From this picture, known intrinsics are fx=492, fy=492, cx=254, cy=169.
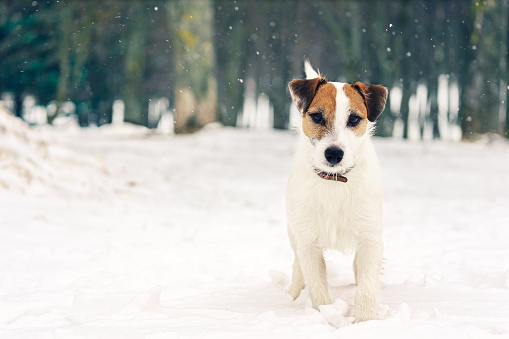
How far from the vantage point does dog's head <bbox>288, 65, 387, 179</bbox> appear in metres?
3.12

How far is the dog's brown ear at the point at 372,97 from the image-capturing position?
3428 millimetres

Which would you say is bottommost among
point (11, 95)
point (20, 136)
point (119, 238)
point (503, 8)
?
point (119, 238)

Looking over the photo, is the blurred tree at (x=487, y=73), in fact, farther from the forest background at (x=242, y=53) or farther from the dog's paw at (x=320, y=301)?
the dog's paw at (x=320, y=301)

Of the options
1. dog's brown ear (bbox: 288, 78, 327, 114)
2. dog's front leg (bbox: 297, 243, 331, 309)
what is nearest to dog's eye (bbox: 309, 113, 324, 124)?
dog's brown ear (bbox: 288, 78, 327, 114)

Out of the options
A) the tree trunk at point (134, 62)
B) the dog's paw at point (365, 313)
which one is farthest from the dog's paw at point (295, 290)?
the tree trunk at point (134, 62)

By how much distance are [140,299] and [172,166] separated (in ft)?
25.6

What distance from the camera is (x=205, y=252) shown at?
5293 millimetres

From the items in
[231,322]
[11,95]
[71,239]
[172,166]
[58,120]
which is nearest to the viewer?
[231,322]

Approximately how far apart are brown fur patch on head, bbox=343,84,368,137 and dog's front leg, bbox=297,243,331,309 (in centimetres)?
85

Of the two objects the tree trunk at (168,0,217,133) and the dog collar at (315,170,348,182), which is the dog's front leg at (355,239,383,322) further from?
the tree trunk at (168,0,217,133)

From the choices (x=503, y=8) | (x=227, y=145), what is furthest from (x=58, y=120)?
(x=503, y=8)

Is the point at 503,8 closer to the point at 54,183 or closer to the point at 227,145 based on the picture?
the point at 227,145

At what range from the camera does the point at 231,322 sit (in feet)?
9.78

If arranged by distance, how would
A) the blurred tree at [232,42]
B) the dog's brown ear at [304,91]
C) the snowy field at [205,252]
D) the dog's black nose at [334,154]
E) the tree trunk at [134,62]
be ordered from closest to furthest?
1. the snowy field at [205,252]
2. the dog's black nose at [334,154]
3. the dog's brown ear at [304,91]
4. the tree trunk at [134,62]
5. the blurred tree at [232,42]
